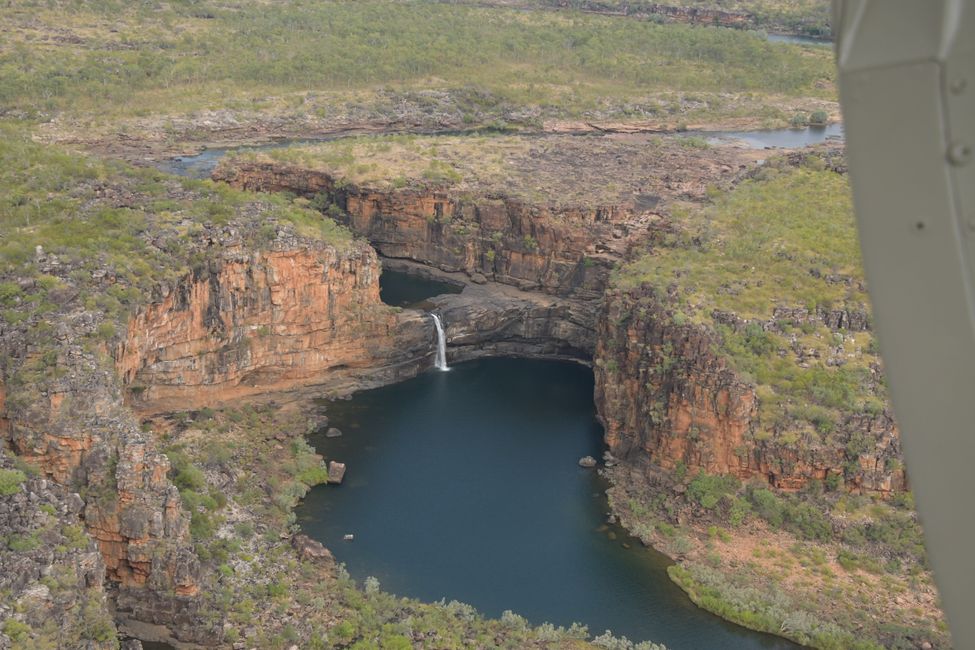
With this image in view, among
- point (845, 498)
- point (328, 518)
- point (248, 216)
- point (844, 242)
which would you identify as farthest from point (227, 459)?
point (844, 242)

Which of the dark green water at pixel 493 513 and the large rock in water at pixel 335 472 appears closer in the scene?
the dark green water at pixel 493 513

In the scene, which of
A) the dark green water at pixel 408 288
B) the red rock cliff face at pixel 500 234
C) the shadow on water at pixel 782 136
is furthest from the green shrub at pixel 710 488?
the shadow on water at pixel 782 136

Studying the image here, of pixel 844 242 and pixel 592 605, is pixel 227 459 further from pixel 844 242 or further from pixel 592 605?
pixel 844 242

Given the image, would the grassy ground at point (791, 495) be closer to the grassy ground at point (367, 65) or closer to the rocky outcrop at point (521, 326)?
the rocky outcrop at point (521, 326)

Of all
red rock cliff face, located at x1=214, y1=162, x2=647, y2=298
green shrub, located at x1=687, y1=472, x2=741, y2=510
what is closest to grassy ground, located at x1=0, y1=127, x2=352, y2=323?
red rock cliff face, located at x1=214, y1=162, x2=647, y2=298

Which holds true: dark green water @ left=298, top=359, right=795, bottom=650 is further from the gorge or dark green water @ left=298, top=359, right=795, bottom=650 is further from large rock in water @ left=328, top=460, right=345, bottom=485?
large rock in water @ left=328, top=460, right=345, bottom=485

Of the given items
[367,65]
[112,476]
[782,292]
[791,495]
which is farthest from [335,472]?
[367,65]
